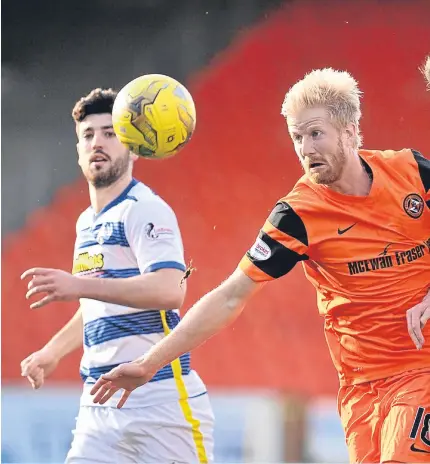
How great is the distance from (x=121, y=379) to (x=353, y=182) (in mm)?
1094

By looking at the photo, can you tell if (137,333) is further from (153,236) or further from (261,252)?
(261,252)

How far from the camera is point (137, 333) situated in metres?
4.37

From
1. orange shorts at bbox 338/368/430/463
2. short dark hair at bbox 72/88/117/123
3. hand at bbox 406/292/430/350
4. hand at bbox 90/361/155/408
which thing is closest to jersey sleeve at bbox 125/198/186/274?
short dark hair at bbox 72/88/117/123

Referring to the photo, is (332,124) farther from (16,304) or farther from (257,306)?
(16,304)

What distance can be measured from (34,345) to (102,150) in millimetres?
3805

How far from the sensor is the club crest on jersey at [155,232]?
4328 mm

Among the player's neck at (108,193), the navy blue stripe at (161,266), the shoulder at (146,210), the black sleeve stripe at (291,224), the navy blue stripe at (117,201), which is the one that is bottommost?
the black sleeve stripe at (291,224)

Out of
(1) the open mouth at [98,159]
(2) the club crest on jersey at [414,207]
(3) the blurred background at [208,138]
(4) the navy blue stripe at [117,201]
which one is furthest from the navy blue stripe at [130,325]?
(3) the blurred background at [208,138]

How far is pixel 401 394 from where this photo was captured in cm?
350

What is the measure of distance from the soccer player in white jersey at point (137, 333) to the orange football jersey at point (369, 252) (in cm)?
73

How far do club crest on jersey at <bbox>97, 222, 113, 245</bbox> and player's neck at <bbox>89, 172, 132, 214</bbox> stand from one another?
6.0 inches

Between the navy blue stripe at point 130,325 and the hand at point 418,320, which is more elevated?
the navy blue stripe at point 130,325

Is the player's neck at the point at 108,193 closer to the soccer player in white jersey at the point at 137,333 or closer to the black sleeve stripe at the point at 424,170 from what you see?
the soccer player in white jersey at the point at 137,333

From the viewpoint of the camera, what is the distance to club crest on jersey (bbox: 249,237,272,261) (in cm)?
358
